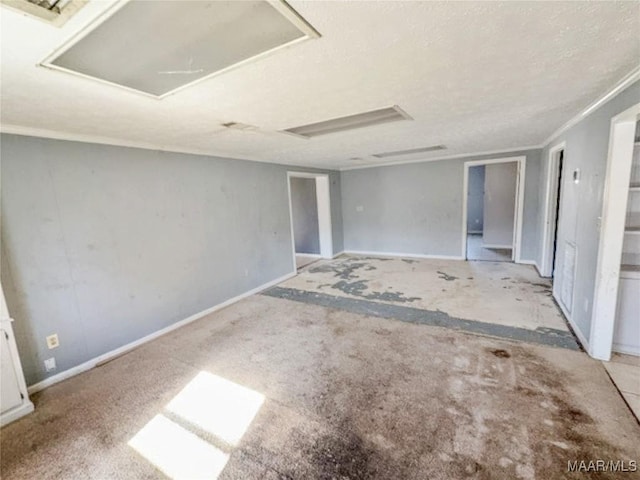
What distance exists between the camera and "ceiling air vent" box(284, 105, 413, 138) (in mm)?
2441

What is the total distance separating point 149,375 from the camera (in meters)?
2.46

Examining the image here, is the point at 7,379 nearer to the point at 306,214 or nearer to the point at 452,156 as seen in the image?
the point at 306,214

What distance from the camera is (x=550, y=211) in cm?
432

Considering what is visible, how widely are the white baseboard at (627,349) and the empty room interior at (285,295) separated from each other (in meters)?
0.04

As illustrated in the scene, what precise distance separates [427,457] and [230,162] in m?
3.93

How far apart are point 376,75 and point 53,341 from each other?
133 inches

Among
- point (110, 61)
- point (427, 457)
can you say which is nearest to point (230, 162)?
point (110, 61)

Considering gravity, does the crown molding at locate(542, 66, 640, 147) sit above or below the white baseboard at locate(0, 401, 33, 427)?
above

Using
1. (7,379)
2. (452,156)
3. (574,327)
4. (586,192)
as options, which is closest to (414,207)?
(452,156)

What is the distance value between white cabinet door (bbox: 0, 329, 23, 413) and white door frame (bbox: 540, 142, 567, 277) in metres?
6.27

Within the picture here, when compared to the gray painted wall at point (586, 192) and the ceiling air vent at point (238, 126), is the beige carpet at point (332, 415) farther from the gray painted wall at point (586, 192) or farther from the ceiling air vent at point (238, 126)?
the ceiling air vent at point (238, 126)

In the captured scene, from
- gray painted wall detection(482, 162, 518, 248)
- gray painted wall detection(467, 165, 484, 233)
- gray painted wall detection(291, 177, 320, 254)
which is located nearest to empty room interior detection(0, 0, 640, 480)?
gray painted wall detection(291, 177, 320, 254)

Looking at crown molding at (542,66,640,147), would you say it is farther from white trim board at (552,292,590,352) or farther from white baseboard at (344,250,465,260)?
white baseboard at (344,250,465,260)

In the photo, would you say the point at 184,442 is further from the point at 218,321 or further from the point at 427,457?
the point at 218,321
